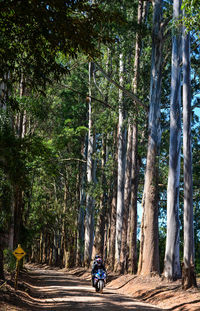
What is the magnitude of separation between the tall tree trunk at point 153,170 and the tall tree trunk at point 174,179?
4.67 ft

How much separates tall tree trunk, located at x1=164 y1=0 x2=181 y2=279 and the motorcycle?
2373 mm

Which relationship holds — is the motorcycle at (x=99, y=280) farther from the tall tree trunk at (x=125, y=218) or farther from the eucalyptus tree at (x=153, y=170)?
the tall tree trunk at (x=125, y=218)

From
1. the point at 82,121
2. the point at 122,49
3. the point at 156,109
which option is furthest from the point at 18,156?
the point at 82,121

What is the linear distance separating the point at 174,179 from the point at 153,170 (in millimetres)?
1779

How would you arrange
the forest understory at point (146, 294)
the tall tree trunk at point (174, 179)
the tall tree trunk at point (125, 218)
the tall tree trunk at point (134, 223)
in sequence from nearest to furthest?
the forest understory at point (146, 294) → the tall tree trunk at point (174, 179) → the tall tree trunk at point (134, 223) → the tall tree trunk at point (125, 218)

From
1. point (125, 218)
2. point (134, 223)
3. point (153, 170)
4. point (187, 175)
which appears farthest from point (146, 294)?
point (125, 218)

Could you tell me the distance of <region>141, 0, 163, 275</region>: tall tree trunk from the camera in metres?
18.8

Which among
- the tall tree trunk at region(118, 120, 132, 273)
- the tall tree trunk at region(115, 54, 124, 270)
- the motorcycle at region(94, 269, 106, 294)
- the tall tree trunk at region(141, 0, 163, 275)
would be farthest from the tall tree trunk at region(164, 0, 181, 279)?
the tall tree trunk at region(118, 120, 132, 273)

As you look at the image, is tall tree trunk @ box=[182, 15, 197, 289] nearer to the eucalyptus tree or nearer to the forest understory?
the forest understory

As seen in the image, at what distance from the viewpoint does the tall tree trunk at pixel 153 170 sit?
61.7ft

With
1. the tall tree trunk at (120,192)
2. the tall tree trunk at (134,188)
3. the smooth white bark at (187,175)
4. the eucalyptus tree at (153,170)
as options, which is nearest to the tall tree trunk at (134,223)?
the tall tree trunk at (134,188)

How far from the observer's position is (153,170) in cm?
1941

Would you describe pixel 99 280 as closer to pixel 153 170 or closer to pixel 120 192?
pixel 153 170

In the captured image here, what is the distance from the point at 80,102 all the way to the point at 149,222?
21.0m
